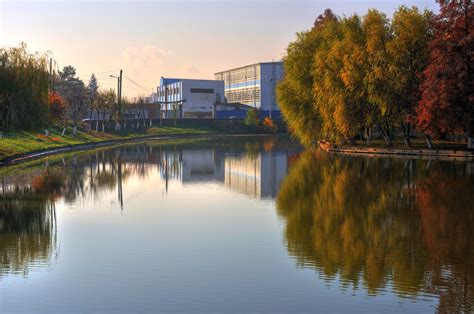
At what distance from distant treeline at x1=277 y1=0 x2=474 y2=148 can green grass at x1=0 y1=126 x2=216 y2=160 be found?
75.7ft

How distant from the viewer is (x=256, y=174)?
41.1 metres

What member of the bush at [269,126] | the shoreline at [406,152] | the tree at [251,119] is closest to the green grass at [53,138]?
the tree at [251,119]

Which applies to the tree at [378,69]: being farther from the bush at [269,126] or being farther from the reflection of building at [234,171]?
the bush at [269,126]

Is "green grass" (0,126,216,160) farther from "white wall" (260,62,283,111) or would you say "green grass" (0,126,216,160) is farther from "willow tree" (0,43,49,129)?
"white wall" (260,62,283,111)

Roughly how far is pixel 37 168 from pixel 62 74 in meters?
133

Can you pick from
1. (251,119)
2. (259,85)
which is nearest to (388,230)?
(251,119)

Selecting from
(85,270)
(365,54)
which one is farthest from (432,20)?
(85,270)

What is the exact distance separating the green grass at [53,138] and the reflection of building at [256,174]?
1606 centimetres

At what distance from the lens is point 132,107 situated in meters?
134

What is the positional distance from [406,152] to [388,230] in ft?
120

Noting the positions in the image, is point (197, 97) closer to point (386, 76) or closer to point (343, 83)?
point (343, 83)

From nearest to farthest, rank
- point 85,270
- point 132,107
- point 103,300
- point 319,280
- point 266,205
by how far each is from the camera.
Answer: point 103,300, point 319,280, point 85,270, point 266,205, point 132,107

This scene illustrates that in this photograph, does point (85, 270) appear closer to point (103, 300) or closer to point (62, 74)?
point (103, 300)

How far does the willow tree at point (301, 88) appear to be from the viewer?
65.8 metres
